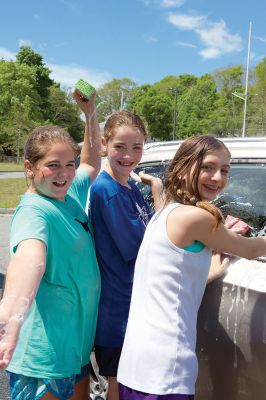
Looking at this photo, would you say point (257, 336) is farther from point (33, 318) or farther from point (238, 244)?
point (33, 318)

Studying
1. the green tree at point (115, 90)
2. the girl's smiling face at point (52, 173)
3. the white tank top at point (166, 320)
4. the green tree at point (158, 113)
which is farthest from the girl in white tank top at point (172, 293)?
the green tree at point (115, 90)

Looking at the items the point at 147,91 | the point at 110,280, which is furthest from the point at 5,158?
the point at 110,280

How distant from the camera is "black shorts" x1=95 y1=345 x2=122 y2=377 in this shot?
6.29ft

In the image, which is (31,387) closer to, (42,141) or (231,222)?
(42,141)

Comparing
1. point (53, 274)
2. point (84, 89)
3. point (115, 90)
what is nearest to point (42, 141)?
point (84, 89)

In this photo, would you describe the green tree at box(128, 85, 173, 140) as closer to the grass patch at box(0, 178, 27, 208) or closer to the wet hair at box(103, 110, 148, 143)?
the grass patch at box(0, 178, 27, 208)

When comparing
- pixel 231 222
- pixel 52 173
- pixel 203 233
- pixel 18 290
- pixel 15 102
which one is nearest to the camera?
pixel 18 290

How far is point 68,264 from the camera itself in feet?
5.53

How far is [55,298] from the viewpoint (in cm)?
166

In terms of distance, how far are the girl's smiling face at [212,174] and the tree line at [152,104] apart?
36.9m

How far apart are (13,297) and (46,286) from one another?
316 mm

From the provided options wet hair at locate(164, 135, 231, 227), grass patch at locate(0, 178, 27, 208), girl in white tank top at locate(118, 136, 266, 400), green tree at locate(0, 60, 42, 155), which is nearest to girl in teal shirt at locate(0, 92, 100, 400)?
girl in white tank top at locate(118, 136, 266, 400)

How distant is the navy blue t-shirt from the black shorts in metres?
0.03

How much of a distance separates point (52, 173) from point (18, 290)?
52 centimetres
